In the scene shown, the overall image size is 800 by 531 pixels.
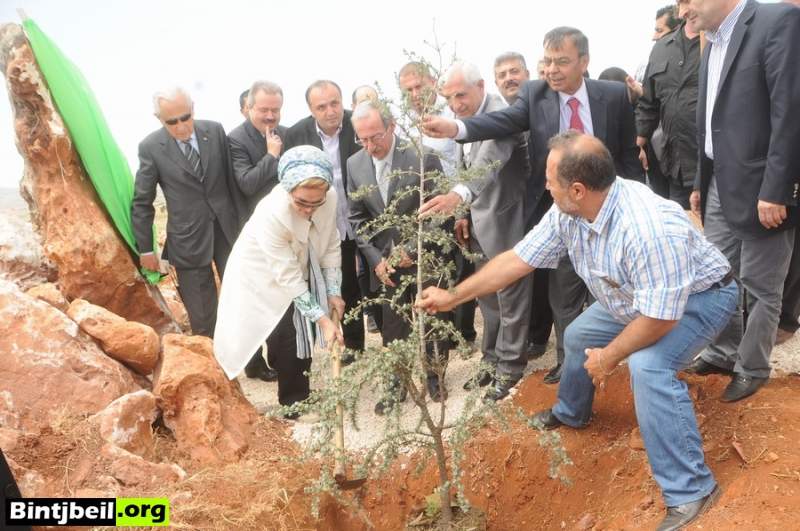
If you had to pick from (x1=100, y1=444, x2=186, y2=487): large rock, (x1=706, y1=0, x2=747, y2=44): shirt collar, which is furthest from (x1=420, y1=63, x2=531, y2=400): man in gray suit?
(x1=100, y1=444, x2=186, y2=487): large rock

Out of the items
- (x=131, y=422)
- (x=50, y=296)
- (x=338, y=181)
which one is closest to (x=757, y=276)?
(x=338, y=181)

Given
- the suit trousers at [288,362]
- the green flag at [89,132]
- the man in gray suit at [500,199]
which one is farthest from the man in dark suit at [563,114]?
the green flag at [89,132]

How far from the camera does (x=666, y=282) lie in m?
2.45

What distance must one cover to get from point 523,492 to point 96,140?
12.8 feet

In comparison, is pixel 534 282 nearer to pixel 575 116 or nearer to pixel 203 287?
pixel 575 116

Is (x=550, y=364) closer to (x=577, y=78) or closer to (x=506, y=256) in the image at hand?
(x=506, y=256)

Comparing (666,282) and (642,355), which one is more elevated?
(666,282)

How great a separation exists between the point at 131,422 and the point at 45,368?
0.64m

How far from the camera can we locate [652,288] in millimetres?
2475

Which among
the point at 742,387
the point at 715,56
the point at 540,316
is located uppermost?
the point at 715,56

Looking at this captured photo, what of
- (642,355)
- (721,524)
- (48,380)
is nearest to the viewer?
(721,524)

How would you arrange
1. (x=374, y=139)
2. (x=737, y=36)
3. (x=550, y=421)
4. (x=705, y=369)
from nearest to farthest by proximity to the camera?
(x=737, y=36), (x=550, y=421), (x=705, y=369), (x=374, y=139)

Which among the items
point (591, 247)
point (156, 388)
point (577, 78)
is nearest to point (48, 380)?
point (156, 388)

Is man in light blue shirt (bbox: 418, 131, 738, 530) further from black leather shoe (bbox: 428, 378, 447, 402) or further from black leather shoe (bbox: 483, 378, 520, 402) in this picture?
black leather shoe (bbox: 428, 378, 447, 402)
